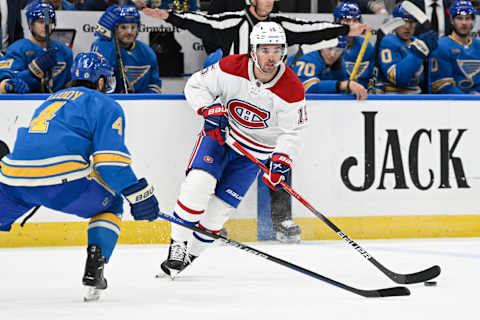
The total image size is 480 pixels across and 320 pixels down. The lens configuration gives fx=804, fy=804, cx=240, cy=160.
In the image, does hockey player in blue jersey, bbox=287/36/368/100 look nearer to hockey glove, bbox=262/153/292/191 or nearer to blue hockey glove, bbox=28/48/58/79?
hockey glove, bbox=262/153/292/191

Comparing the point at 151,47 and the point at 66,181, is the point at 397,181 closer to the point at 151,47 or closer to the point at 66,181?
the point at 151,47

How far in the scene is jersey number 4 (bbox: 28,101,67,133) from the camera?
9.52ft

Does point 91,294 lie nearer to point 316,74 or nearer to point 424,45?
point 316,74

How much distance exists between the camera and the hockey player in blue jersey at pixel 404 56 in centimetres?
546

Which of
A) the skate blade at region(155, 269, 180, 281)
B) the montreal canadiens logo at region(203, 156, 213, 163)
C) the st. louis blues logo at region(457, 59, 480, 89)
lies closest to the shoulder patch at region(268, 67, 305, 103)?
the montreal canadiens logo at region(203, 156, 213, 163)

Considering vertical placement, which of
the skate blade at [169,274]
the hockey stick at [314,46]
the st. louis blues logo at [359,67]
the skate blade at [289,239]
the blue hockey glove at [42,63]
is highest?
the hockey stick at [314,46]

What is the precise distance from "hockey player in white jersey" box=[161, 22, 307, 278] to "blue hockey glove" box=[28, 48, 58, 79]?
1.34 metres

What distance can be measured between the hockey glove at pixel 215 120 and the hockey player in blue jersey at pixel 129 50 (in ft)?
5.10

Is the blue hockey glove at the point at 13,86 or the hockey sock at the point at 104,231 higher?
the blue hockey glove at the point at 13,86

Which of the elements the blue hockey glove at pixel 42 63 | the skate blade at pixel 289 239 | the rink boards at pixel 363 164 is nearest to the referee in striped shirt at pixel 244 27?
the rink boards at pixel 363 164

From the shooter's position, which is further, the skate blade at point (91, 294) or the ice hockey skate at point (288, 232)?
the ice hockey skate at point (288, 232)

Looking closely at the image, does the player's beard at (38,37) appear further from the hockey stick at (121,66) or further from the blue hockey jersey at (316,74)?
the blue hockey jersey at (316,74)

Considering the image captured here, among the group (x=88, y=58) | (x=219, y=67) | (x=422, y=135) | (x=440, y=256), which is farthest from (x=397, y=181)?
(x=88, y=58)

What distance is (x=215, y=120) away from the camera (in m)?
3.70
